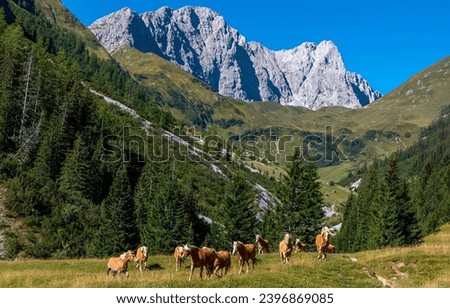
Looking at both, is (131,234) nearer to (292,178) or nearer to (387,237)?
(292,178)

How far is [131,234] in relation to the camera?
64438 mm

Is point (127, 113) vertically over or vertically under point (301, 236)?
over

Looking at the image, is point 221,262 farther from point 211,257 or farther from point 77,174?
point 77,174

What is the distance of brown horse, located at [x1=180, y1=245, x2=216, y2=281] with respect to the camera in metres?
21.4

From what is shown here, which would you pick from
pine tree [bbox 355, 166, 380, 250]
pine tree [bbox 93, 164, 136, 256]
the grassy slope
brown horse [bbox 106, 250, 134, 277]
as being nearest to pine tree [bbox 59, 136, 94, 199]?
pine tree [bbox 93, 164, 136, 256]

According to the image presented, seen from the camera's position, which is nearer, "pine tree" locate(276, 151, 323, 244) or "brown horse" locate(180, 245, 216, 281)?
"brown horse" locate(180, 245, 216, 281)

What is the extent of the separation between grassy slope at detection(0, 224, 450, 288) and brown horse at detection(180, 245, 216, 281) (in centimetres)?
77

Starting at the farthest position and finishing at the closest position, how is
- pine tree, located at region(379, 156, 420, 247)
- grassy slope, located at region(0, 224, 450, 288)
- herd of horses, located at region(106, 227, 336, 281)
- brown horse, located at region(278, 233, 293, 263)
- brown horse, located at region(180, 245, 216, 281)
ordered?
1. pine tree, located at region(379, 156, 420, 247)
2. brown horse, located at region(278, 233, 293, 263)
3. herd of horses, located at region(106, 227, 336, 281)
4. grassy slope, located at region(0, 224, 450, 288)
5. brown horse, located at region(180, 245, 216, 281)

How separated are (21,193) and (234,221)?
101ft

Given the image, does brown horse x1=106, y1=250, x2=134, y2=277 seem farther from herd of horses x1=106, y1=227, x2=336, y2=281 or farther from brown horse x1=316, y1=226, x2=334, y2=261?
brown horse x1=316, y1=226, x2=334, y2=261

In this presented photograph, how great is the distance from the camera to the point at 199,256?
2191 cm

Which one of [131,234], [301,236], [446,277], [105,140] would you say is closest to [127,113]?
[105,140]

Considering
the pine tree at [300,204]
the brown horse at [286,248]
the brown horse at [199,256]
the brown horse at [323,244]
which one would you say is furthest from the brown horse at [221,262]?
the pine tree at [300,204]
